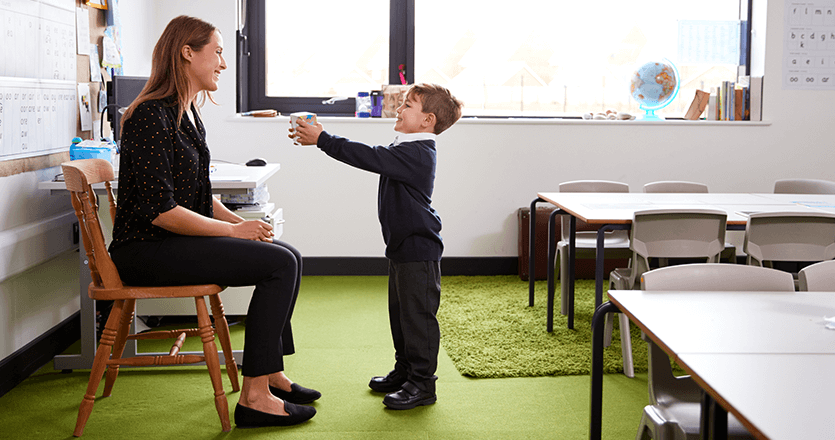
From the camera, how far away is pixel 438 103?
245 cm

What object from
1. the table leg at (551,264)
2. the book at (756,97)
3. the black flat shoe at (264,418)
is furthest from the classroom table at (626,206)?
the book at (756,97)

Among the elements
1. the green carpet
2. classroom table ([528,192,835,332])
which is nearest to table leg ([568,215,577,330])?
classroom table ([528,192,835,332])

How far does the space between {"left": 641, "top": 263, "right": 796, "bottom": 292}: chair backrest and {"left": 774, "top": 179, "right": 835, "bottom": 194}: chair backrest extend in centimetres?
235

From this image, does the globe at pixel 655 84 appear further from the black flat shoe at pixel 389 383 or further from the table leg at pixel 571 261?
the black flat shoe at pixel 389 383

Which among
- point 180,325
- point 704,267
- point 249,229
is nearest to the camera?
point 704,267

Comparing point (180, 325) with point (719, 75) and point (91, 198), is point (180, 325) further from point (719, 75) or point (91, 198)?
point (719, 75)

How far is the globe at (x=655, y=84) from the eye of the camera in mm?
4730

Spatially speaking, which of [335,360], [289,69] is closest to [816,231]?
[335,360]

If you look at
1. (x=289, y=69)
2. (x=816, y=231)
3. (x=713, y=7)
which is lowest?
(x=816, y=231)

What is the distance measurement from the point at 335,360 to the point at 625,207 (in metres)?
1.36

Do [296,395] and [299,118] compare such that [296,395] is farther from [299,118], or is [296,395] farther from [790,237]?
[790,237]

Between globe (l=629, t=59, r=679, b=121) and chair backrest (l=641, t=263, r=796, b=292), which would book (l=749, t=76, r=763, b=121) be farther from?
chair backrest (l=641, t=263, r=796, b=292)

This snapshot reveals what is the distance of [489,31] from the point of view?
4941mm

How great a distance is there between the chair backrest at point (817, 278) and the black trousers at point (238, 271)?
137 centimetres
